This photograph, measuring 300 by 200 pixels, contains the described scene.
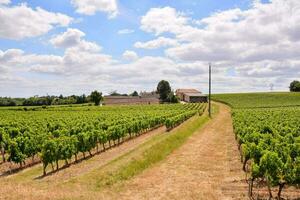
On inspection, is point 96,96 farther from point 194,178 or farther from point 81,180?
point 81,180

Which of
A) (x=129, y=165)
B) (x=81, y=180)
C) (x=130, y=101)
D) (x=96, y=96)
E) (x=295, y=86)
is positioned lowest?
(x=81, y=180)

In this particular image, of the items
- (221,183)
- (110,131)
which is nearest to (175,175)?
(221,183)

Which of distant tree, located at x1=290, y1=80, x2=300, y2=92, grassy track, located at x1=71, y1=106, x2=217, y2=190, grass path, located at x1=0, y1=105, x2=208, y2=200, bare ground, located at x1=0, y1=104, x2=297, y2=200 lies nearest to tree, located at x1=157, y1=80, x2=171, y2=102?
distant tree, located at x1=290, y1=80, x2=300, y2=92

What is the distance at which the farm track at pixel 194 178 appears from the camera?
21.0 meters

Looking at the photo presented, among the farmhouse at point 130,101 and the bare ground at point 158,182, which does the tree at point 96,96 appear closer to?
the farmhouse at point 130,101

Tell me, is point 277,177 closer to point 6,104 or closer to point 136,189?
point 136,189

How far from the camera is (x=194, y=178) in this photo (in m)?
24.6

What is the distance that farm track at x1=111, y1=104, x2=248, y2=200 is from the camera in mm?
20984

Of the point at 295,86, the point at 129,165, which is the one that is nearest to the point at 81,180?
the point at 129,165

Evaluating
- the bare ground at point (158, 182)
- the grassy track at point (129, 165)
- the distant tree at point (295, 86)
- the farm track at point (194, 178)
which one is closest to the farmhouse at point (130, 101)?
the distant tree at point (295, 86)

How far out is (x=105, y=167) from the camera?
26281 millimetres

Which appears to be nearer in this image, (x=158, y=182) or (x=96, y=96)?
(x=158, y=182)

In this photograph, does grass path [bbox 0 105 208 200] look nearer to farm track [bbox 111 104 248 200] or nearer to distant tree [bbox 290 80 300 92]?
farm track [bbox 111 104 248 200]

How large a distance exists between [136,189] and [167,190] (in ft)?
5.68
